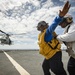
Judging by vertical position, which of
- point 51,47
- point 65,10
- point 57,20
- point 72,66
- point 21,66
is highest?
→ point 65,10

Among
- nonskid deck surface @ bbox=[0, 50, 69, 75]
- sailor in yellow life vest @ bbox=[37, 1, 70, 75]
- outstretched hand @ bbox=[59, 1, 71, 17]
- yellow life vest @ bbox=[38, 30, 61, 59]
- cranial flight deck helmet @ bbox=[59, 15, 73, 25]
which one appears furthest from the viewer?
nonskid deck surface @ bbox=[0, 50, 69, 75]

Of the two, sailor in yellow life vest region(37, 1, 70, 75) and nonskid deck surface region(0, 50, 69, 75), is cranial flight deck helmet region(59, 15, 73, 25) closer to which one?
sailor in yellow life vest region(37, 1, 70, 75)

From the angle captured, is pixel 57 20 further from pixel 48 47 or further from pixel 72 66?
pixel 72 66

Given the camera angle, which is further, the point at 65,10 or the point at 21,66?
the point at 21,66

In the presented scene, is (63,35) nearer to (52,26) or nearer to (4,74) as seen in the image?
(52,26)

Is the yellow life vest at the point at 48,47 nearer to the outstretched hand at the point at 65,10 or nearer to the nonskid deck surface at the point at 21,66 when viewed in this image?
the outstretched hand at the point at 65,10

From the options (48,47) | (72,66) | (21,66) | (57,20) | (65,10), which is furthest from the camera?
(21,66)

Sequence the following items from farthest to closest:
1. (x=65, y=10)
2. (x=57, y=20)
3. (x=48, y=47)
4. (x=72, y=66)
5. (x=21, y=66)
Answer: (x=21, y=66) < (x=48, y=47) < (x=72, y=66) < (x=57, y=20) < (x=65, y=10)

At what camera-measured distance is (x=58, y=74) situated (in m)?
5.46

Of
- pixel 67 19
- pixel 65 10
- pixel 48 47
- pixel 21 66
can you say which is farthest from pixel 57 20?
pixel 21 66

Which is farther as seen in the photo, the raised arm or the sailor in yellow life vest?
the sailor in yellow life vest

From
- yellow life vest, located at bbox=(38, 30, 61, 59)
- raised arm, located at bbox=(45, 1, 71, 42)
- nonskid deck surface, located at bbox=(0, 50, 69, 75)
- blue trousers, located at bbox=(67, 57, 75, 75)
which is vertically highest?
raised arm, located at bbox=(45, 1, 71, 42)

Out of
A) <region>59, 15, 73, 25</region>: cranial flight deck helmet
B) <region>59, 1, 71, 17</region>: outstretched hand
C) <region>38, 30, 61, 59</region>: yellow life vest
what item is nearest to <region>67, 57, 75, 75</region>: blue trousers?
<region>38, 30, 61, 59</region>: yellow life vest

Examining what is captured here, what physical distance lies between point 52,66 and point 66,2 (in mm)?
1888
